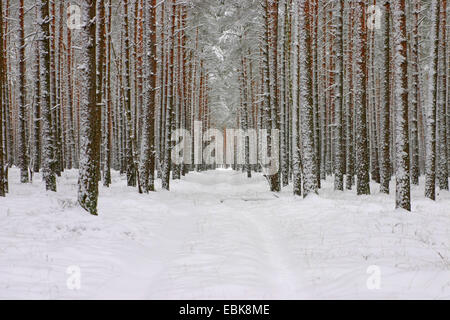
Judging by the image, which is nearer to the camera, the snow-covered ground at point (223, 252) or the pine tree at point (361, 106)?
the snow-covered ground at point (223, 252)

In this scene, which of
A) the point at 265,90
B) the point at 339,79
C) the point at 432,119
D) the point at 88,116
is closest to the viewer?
the point at 88,116

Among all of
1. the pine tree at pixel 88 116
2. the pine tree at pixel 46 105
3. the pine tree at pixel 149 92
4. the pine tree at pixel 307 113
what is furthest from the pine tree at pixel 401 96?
the pine tree at pixel 46 105

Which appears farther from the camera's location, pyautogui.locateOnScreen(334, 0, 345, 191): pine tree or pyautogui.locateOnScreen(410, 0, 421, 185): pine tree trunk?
pyautogui.locateOnScreen(334, 0, 345, 191): pine tree

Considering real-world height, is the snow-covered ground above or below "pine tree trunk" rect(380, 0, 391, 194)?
below

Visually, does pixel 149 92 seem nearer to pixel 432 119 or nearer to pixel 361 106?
pixel 361 106

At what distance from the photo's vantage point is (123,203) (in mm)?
12180

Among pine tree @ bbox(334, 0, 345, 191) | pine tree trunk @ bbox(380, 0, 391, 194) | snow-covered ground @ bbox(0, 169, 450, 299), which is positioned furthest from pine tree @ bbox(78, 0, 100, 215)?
pine tree @ bbox(334, 0, 345, 191)

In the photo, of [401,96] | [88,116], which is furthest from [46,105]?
[401,96]

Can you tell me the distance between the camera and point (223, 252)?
698 cm

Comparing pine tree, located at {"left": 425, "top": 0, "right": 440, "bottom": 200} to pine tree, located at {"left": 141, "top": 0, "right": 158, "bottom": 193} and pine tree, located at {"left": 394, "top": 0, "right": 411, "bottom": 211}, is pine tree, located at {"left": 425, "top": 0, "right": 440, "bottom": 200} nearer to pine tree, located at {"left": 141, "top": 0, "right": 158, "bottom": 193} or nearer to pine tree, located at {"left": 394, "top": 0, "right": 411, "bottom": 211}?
pine tree, located at {"left": 394, "top": 0, "right": 411, "bottom": 211}

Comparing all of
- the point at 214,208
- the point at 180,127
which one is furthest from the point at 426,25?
the point at 214,208

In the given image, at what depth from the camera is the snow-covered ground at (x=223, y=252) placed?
4.97 m

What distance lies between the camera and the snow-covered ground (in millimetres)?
4973

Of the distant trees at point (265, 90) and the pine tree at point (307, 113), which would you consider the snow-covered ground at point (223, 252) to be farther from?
the pine tree at point (307, 113)
